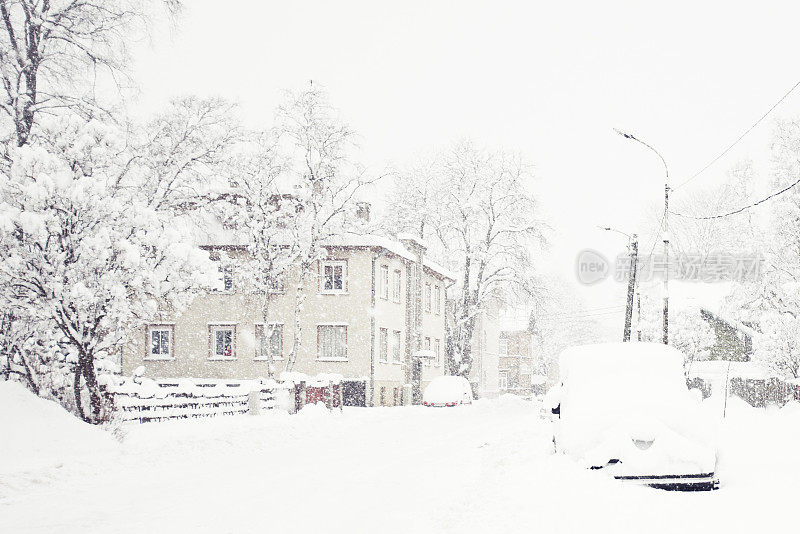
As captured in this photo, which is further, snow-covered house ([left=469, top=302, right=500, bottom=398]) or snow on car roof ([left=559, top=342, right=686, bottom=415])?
snow-covered house ([left=469, top=302, right=500, bottom=398])

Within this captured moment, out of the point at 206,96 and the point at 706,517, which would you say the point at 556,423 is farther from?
the point at 206,96

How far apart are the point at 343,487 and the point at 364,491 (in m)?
0.52

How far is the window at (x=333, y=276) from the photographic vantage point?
4362 cm

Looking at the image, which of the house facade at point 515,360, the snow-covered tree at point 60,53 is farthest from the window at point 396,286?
the house facade at point 515,360

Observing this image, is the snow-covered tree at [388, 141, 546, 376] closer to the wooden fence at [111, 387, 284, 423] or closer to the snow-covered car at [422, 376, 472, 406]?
the snow-covered car at [422, 376, 472, 406]

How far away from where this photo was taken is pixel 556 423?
14.9 meters

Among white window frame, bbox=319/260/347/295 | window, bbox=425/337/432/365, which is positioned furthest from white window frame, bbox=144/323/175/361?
window, bbox=425/337/432/365

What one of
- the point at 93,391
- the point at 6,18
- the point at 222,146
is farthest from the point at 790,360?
the point at 6,18

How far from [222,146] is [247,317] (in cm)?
1584

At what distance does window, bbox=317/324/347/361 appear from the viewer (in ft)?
143

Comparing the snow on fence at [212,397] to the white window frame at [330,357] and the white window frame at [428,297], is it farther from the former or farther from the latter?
the white window frame at [428,297]

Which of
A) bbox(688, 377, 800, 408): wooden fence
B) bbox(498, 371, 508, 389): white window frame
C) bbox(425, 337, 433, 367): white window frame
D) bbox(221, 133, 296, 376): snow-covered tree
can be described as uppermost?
bbox(221, 133, 296, 376): snow-covered tree

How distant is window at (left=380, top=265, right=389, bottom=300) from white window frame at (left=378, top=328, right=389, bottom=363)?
1754mm

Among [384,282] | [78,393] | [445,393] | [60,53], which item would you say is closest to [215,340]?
[384,282]
